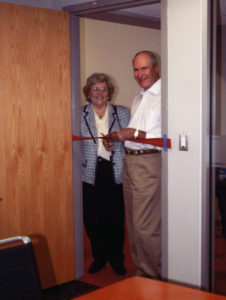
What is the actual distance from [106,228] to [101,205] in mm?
204

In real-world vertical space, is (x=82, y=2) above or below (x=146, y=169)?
above

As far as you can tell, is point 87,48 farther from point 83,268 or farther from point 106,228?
point 83,268

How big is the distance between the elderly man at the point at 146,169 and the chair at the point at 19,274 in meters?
1.65

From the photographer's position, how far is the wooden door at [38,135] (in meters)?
2.85

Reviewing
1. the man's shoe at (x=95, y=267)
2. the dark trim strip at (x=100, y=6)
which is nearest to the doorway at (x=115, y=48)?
the dark trim strip at (x=100, y=6)

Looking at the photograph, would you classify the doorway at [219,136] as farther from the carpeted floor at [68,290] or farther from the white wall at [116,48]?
the white wall at [116,48]

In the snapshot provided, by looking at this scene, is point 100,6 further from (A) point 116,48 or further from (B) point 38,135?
(A) point 116,48

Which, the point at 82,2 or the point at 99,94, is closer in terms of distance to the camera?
the point at 82,2

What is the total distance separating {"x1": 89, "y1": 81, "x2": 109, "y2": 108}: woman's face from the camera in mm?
3502

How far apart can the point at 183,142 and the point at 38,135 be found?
1073mm

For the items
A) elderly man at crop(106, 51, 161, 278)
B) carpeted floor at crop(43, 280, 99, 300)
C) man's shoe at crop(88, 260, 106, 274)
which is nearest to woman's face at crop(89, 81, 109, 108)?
elderly man at crop(106, 51, 161, 278)

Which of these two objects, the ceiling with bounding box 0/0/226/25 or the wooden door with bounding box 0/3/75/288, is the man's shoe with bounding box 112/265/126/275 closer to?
the wooden door with bounding box 0/3/75/288

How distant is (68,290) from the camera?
10.1 ft

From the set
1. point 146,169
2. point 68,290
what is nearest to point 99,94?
point 146,169
